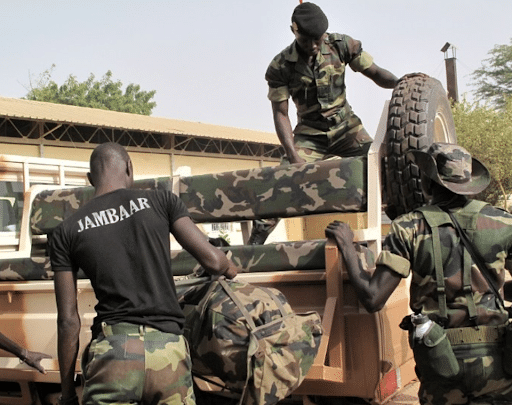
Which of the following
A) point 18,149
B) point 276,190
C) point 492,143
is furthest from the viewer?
point 492,143

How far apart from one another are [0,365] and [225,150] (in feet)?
72.9

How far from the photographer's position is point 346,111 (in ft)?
17.9

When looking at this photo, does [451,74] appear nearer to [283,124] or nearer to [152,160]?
[152,160]

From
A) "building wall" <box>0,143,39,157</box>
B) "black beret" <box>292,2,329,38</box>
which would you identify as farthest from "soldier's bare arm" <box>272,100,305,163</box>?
"building wall" <box>0,143,39,157</box>

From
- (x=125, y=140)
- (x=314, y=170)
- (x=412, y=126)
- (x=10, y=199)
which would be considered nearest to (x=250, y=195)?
(x=314, y=170)

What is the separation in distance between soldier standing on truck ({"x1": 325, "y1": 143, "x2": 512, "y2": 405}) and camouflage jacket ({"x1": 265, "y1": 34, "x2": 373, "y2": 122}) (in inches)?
87.5

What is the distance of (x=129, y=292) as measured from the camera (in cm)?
279

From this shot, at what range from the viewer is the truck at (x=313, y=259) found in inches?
137

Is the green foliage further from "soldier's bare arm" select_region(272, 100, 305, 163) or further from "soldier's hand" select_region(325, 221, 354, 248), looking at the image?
"soldier's hand" select_region(325, 221, 354, 248)

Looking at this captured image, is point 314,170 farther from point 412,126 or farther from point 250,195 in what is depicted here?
point 412,126

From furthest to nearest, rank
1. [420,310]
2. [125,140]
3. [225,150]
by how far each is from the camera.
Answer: [225,150], [125,140], [420,310]

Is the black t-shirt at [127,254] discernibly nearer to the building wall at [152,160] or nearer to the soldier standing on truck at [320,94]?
the soldier standing on truck at [320,94]

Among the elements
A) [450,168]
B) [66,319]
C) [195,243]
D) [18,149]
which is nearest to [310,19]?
[450,168]

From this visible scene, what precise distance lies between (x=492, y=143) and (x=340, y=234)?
25798 millimetres
